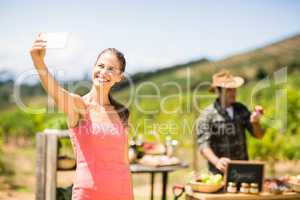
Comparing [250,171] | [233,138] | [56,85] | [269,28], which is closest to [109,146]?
[56,85]

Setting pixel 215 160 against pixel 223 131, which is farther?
pixel 223 131

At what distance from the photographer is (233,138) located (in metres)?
3.85

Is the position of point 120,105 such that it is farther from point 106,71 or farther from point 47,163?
point 47,163

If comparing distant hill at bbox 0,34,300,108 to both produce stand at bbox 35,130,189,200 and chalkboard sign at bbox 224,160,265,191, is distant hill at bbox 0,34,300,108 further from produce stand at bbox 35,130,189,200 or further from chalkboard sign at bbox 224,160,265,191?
chalkboard sign at bbox 224,160,265,191

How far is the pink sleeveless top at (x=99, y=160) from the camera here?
196cm

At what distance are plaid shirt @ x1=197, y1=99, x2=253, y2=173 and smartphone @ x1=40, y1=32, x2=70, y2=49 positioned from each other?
2.16 m

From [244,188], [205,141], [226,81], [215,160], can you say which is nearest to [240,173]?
[244,188]

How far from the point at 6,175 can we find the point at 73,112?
6181 millimetres

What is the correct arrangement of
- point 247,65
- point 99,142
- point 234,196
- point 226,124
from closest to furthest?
point 99,142
point 234,196
point 226,124
point 247,65

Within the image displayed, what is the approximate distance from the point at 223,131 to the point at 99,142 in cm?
203

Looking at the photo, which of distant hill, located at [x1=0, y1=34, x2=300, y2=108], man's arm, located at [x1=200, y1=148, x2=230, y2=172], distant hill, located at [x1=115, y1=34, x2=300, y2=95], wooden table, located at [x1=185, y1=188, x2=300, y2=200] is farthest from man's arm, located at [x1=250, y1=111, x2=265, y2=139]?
distant hill, located at [x1=115, y1=34, x2=300, y2=95]

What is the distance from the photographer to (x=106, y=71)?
2.00m

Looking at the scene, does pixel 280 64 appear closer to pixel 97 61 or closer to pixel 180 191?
pixel 180 191

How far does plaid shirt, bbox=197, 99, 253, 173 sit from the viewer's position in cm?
379
